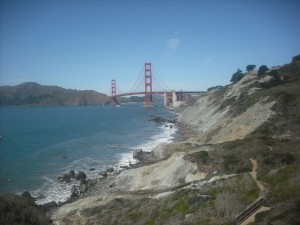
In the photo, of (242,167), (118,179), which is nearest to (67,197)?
(118,179)

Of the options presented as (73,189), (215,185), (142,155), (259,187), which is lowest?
(73,189)

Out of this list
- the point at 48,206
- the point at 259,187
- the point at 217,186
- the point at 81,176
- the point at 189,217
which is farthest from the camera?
the point at 81,176

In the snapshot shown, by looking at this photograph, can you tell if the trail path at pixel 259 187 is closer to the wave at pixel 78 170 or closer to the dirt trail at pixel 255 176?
the dirt trail at pixel 255 176

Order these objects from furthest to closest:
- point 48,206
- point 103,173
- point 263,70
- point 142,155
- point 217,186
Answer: point 263,70, point 142,155, point 103,173, point 48,206, point 217,186

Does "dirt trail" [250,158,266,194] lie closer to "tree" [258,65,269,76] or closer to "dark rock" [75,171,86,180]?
"dark rock" [75,171,86,180]

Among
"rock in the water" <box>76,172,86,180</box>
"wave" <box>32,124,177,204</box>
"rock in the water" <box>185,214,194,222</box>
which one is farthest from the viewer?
"rock in the water" <box>76,172,86,180</box>

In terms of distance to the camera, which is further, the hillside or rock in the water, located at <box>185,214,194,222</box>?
rock in the water, located at <box>185,214,194,222</box>

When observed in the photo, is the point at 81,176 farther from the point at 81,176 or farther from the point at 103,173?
the point at 103,173

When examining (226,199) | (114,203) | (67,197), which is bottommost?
(67,197)

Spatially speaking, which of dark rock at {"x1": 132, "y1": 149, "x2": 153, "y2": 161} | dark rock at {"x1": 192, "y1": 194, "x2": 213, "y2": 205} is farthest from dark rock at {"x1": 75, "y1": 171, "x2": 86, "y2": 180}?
dark rock at {"x1": 192, "y1": 194, "x2": 213, "y2": 205}

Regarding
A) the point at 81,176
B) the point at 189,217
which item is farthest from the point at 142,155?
the point at 189,217

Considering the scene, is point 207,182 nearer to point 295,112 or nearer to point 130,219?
point 130,219
